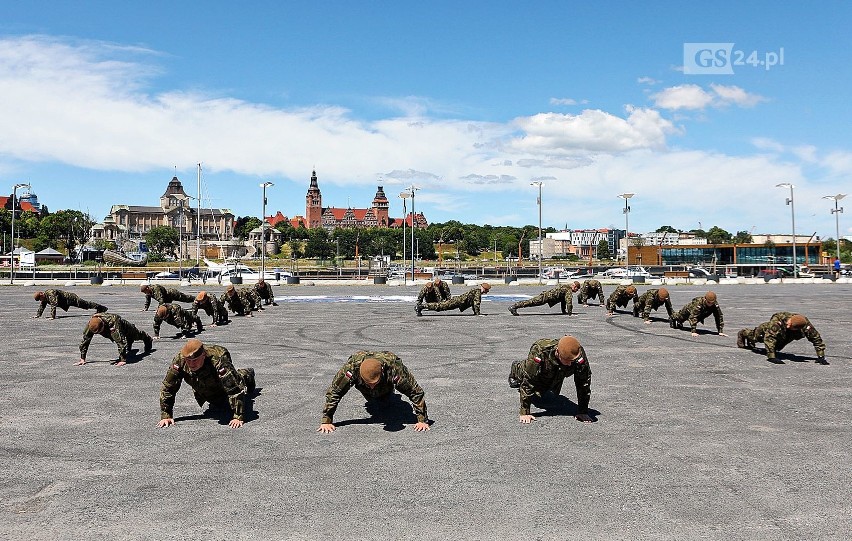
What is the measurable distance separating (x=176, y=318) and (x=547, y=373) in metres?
13.2

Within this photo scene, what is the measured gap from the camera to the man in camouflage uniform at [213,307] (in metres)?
20.8

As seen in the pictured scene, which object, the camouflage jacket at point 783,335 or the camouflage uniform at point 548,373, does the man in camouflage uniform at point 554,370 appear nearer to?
the camouflage uniform at point 548,373

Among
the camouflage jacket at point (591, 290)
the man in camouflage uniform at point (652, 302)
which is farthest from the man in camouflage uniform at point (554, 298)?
the man in camouflage uniform at point (652, 302)

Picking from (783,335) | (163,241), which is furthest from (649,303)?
(163,241)

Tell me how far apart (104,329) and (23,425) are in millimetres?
4822

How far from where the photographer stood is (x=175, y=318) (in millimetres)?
18656

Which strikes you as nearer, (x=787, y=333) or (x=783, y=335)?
(x=787, y=333)

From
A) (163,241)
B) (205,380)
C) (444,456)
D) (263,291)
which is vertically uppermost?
(163,241)

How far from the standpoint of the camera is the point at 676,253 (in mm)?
153750

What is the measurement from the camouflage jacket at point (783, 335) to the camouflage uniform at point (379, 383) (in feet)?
31.4

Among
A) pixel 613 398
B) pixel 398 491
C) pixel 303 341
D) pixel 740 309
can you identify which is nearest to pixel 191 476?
pixel 398 491

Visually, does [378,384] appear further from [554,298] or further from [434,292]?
[554,298]

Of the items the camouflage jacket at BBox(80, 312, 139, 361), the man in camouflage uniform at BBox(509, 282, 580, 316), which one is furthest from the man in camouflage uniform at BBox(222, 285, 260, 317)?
the man in camouflage uniform at BBox(509, 282, 580, 316)

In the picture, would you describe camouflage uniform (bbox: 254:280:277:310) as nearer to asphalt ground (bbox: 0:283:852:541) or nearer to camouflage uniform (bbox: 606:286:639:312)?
asphalt ground (bbox: 0:283:852:541)
